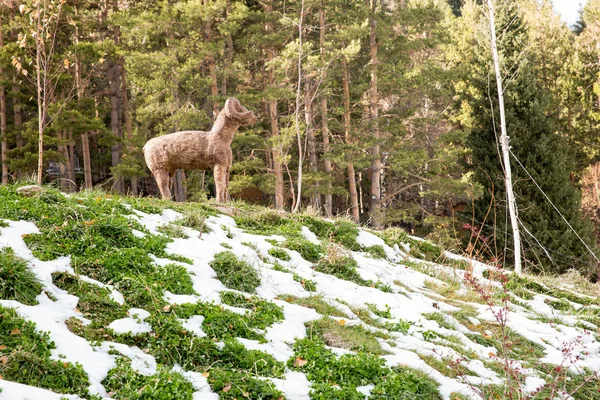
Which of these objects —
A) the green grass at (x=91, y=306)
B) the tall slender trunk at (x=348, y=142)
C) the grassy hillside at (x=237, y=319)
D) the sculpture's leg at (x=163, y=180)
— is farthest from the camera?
the tall slender trunk at (x=348, y=142)

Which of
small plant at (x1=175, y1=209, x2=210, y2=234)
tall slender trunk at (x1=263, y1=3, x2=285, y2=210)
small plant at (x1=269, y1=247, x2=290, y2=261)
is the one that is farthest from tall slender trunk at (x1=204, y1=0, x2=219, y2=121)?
small plant at (x1=269, y1=247, x2=290, y2=261)

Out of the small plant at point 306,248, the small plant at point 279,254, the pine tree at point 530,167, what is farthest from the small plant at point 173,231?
the pine tree at point 530,167

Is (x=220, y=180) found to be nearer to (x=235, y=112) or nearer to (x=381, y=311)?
(x=235, y=112)

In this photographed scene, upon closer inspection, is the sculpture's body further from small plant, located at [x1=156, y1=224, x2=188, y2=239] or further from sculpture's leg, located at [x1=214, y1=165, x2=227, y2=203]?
small plant, located at [x1=156, y1=224, x2=188, y2=239]

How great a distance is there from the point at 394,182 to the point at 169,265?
19901mm

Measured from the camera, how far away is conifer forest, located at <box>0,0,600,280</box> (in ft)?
51.8

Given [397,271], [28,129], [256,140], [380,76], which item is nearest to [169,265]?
[397,271]

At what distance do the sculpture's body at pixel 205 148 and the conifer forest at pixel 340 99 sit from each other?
16.9 ft

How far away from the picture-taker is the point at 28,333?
11.4 feet

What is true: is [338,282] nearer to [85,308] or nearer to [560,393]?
[560,393]

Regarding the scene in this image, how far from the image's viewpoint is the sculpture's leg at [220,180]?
29.0ft

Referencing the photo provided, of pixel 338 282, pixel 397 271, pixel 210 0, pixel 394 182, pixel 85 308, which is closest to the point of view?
pixel 85 308

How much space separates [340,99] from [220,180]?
13.6 meters

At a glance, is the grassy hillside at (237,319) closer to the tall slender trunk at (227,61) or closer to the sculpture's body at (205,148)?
the sculpture's body at (205,148)
